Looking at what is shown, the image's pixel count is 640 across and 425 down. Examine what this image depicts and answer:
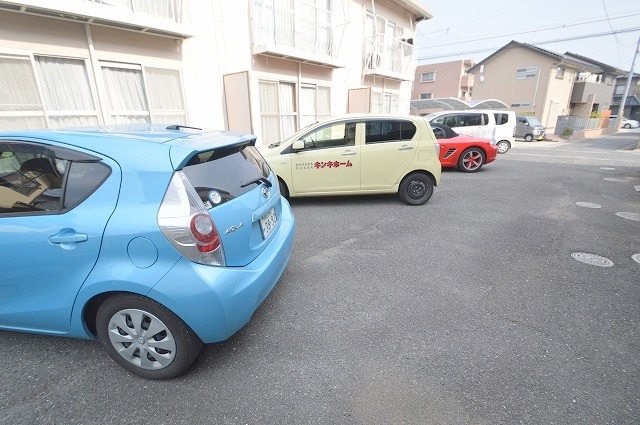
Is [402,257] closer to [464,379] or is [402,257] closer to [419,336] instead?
[419,336]

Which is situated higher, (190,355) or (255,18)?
(255,18)

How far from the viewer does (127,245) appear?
1814mm

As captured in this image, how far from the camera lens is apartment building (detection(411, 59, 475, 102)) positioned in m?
36.3

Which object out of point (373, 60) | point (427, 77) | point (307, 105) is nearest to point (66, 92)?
point (307, 105)

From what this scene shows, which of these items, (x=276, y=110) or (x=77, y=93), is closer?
(x=77, y=93)

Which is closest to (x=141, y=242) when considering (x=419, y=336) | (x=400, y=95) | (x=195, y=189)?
(x=195, y=189)

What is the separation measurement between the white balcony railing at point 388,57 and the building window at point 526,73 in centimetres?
1946

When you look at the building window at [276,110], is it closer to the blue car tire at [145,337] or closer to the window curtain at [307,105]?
the window curtain at [307,105]

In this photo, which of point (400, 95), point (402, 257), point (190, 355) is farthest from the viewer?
point (400, 95)

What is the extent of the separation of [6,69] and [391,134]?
19.4 feet

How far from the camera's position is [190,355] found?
6.50 feet

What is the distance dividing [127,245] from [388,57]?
45.9 ft

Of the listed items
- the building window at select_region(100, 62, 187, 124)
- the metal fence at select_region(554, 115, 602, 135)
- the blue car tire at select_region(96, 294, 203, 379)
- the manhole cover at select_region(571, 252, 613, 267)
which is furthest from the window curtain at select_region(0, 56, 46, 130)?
the metal fence at select_region(554, 115, 602, 135)

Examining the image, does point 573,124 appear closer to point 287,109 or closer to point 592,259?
point 287,109
